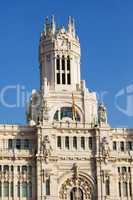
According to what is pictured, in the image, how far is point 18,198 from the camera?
119m

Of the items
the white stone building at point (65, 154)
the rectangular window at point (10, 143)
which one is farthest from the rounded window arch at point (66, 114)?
the rectangular window at point (10, 143)

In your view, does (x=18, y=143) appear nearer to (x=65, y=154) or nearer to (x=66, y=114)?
(x=65, y=154)

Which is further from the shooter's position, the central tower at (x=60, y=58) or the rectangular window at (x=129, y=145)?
the central tower at (x=60, y=58)

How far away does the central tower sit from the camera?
13438 centimetres

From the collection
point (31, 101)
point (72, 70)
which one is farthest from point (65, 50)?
point (31, 101)

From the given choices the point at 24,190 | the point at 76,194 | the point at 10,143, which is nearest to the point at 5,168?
the point at 24,190

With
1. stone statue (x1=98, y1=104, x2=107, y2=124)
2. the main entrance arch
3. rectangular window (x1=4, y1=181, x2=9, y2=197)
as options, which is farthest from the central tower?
rectangular window (x1=4, y1=181, x2=9, y2=197)

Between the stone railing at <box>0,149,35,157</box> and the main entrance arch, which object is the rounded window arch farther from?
the main entrance arch

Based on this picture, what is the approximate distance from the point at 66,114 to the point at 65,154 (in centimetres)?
1082

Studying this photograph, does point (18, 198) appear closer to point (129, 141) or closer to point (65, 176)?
point (65, 176)

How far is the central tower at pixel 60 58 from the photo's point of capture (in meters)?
134

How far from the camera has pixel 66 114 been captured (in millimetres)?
130750

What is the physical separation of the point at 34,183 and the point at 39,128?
10324 millimetres

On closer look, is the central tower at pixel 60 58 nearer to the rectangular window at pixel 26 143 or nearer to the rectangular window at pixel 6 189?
the rectangular window at pixel 26 143
